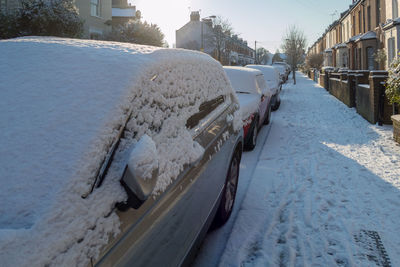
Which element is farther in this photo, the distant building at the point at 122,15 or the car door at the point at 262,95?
the distant building at the point at 122,15

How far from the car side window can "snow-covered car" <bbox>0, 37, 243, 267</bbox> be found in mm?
25

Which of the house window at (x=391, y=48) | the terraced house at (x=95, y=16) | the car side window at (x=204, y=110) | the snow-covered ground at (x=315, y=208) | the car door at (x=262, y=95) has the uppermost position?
the terraced house at (x=95, y=16)

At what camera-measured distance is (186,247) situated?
218 cm

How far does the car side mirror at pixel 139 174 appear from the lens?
1424 millimetres

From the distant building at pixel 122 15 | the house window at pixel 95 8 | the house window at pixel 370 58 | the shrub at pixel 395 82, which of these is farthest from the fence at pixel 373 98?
the distant building at pixel 122 15

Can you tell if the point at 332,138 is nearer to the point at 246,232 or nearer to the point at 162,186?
the point at 246,232

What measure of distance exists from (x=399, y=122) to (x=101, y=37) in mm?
20325

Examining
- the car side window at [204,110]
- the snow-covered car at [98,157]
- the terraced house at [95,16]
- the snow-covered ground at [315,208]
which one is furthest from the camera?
the terraced house at [95,16]

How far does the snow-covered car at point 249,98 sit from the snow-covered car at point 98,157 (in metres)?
3.86

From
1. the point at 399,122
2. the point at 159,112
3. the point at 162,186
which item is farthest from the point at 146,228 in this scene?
the point at 399,122

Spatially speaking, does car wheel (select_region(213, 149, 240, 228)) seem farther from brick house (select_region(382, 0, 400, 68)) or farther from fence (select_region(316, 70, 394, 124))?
brick house (select_region(382, 0, 400, 68))

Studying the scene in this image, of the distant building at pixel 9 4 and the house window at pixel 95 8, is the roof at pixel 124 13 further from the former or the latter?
the distant building at pixel 9 4

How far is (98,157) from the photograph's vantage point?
4.74 feet

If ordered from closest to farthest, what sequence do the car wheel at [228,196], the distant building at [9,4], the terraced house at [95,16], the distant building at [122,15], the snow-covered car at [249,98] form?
1. the car wheel at [228,196]
2. the snow-covered car at [249,98]
3. the distant building at [9,4]
4. the terraced house at [95,16]
5. the distant building at [122,15]
